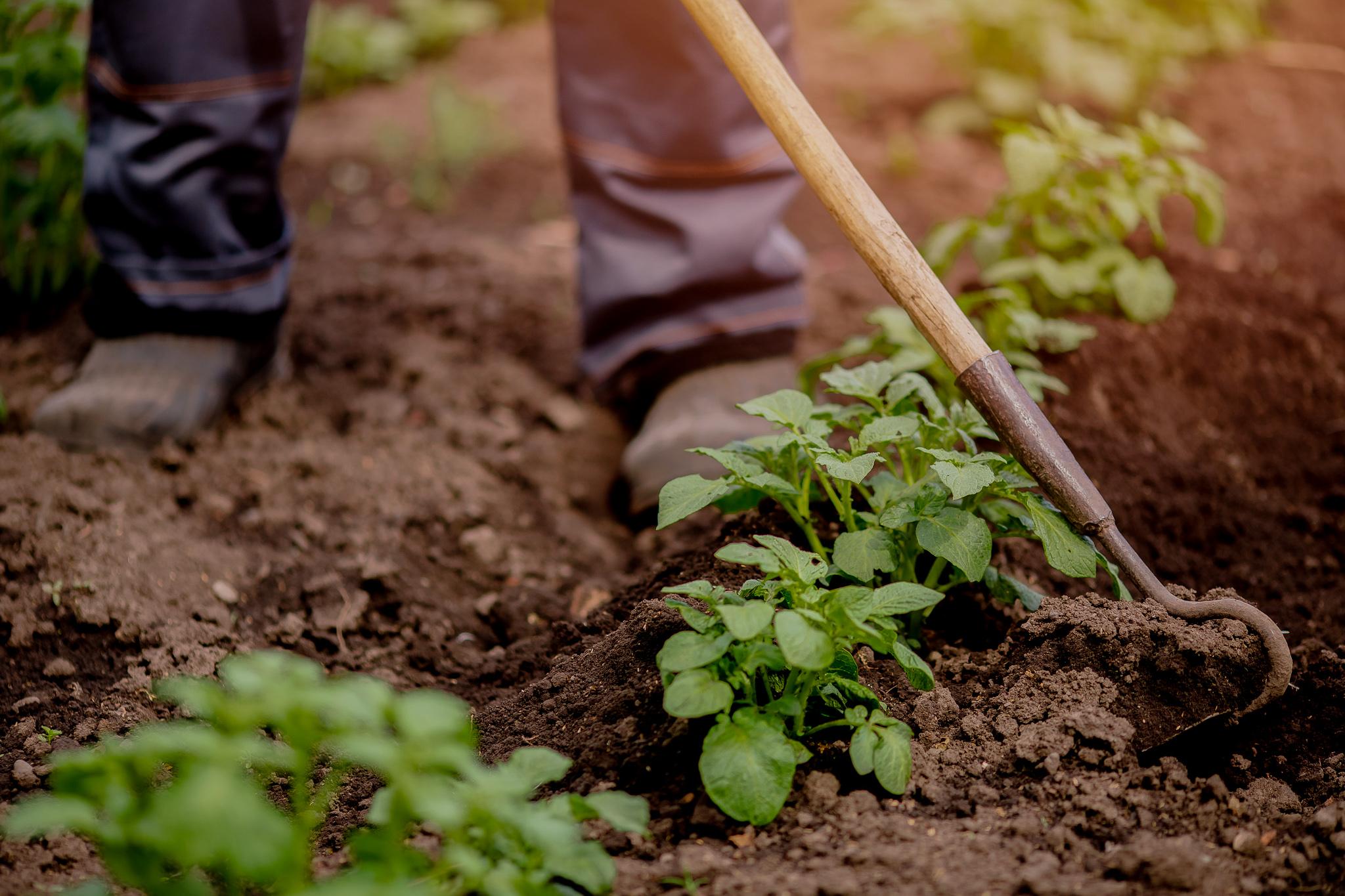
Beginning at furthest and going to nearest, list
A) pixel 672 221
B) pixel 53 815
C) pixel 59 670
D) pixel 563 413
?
pixel 563 413 → pixel 672 221 → pixel 59 670 → pixel 53 815

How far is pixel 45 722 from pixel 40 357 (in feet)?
4.05

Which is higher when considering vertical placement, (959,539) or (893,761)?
(959,539)

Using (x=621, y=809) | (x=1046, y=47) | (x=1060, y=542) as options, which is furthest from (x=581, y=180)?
(x=1046, y=47)

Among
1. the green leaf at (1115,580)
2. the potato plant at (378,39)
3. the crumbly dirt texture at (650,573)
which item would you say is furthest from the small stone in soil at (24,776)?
the potato plant at (378,39)

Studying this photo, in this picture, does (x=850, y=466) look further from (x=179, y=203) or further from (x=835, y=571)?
(x=179, y=203)

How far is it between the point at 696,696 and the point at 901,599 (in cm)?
28

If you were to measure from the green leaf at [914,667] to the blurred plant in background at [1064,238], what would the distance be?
2.60 ft

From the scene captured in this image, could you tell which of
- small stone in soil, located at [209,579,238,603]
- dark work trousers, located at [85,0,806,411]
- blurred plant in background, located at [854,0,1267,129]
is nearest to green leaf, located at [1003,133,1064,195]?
dark work trousers, located at [85,0,806,411]

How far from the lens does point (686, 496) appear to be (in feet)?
4.49

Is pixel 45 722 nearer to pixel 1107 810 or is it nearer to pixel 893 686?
pixel 893 686

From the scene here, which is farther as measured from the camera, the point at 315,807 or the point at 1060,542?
the point at 1060,542

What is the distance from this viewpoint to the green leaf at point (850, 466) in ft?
4.25

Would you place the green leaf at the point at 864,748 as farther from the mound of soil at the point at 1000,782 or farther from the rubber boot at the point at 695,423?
the rubber boot at the point at 695,423

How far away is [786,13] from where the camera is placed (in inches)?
83.9
